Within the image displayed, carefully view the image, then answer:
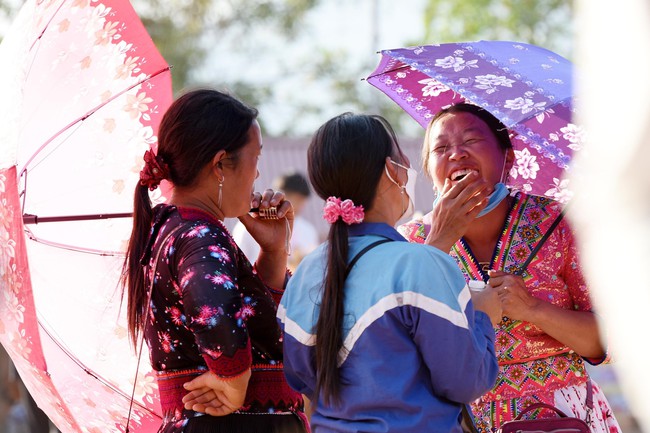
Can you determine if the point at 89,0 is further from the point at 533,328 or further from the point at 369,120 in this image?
the point at 533,328

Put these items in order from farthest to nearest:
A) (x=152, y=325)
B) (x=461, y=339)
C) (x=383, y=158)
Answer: (x=152, y=325) < (x=383, y=158) < (x=461, y=339)

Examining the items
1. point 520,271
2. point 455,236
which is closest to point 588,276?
point 520,271

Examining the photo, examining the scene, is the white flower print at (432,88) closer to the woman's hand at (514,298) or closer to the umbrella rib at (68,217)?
the woman's hand at (514,298)

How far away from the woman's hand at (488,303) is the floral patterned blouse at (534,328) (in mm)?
479

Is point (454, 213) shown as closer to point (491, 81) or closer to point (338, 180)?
point (338, 180)

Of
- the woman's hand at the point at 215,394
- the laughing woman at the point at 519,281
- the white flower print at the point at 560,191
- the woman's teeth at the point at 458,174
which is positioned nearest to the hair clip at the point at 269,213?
the laughing woman at the point at 519,281

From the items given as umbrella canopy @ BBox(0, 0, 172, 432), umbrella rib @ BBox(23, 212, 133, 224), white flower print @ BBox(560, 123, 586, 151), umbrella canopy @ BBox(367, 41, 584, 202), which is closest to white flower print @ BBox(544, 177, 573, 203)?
umbrella canopy @ BBox(367, 41, 584, 202)

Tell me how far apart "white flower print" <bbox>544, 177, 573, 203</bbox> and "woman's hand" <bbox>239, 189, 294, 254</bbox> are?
0.93 meters

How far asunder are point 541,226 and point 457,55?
2.20 feet

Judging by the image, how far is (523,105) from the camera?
123 inches

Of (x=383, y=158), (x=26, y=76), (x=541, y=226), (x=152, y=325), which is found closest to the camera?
(x=383, y=158)

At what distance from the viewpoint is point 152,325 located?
9.78 ft

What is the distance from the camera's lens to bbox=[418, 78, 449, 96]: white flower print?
3.93m

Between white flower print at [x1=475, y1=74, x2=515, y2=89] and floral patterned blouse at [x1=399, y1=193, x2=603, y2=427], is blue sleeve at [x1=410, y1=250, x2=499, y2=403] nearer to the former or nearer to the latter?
floral patterned blouse at [x1=399, y1=193, x2=603, y2=427]
